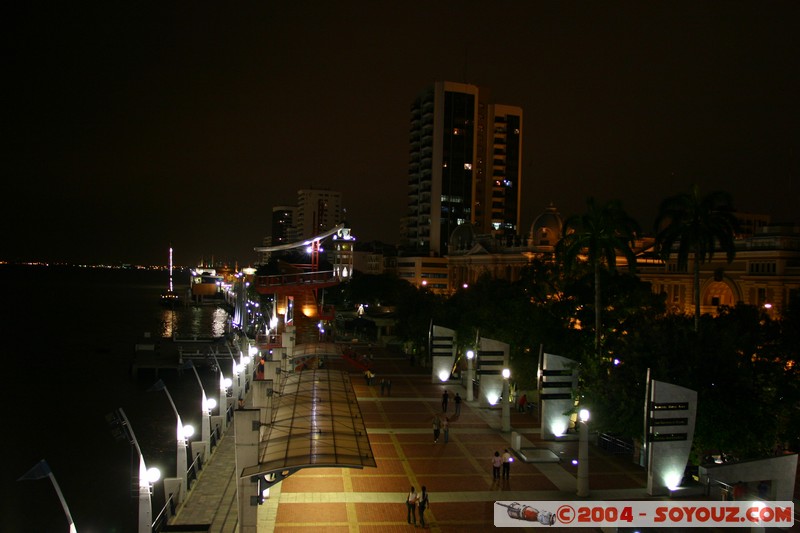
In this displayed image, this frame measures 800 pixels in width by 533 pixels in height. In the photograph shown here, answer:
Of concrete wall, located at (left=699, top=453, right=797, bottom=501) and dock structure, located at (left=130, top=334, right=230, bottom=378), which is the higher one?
concrete wall, located at (left=699, top=453, right=797, bottom=501)

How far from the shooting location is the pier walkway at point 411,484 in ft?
74.9

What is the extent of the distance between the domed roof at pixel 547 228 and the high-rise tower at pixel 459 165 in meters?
37.9

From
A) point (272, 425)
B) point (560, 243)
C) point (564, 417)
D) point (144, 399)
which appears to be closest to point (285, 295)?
point (144, 399)

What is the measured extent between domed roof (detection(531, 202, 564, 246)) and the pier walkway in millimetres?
69519

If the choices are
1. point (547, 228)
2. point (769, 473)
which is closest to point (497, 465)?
point (769, 473)

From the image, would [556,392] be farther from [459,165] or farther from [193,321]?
[193,321]

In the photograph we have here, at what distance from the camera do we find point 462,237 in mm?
132875

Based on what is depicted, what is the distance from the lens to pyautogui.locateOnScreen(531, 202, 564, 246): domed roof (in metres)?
104

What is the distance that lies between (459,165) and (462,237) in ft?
70.3

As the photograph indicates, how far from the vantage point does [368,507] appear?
23.9m

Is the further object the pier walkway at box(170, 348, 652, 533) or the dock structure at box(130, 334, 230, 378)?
the dock structure at box(130, 334, 230, 378)

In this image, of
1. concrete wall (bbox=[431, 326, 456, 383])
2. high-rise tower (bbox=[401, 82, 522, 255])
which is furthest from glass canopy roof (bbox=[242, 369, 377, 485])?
high-rise tower (bbox=[401, 82, 522, 255])

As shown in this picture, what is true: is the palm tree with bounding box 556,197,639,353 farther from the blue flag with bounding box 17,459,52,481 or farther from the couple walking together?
the blue flag with bounding box 17,459,52,481

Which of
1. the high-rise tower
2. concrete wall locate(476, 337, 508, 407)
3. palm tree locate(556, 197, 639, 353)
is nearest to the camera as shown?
palm tree locate(556, 197, 639, 353)
